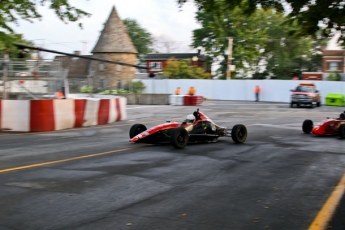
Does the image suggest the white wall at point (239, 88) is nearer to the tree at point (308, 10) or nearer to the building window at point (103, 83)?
the building window at point (103, 83)

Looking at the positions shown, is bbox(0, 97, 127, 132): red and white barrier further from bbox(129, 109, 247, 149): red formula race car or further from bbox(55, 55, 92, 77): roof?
bbox(55, 55, 92, 77): roof

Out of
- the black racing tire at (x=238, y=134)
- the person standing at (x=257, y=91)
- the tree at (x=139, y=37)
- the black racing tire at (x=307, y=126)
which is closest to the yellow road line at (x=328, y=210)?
the black racing tire at (x=238, y=134)

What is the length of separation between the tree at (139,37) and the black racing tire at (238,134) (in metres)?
88.1

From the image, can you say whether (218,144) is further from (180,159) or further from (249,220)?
(249,220)

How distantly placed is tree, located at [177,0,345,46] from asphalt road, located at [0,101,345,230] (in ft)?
12.2

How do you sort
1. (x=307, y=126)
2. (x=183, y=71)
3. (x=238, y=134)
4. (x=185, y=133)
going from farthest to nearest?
(x=183, y=71) < (x=307, y=126) < (x=238, y=134) < (x=185, y=133)

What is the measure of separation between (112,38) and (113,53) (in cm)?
219

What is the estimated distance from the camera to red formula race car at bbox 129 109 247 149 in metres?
11.9

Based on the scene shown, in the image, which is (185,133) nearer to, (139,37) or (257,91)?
(257,91)

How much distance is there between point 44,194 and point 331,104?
38.1 meters

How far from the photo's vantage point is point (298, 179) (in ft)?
27.8

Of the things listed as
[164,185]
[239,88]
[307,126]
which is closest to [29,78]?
[307,126]

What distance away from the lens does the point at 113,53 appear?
67.2 m

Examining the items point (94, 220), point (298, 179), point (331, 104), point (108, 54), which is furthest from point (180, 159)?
Answer: point (108, 54)
